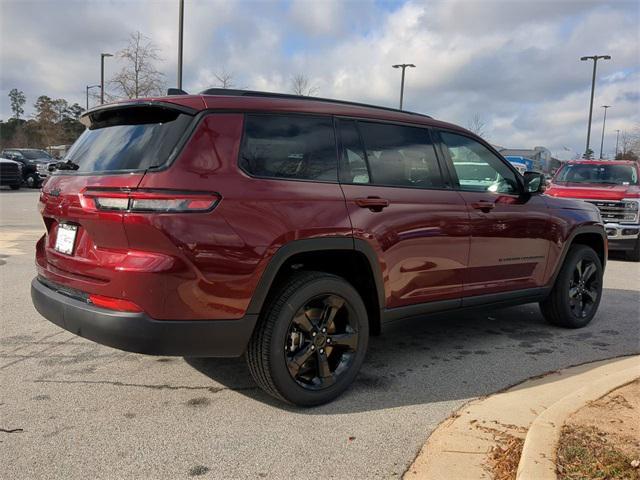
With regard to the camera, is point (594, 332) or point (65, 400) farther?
point (594, 332)

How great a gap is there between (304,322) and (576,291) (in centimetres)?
340

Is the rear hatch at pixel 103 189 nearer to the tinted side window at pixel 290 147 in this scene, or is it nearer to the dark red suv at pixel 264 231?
the dark red suv at pixel 264 231

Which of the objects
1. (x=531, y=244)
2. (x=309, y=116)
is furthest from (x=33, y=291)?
(x=531, y=244)

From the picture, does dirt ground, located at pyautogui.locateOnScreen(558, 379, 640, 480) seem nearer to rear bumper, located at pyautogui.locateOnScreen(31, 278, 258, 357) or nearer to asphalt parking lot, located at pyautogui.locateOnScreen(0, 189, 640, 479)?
asphalt parking lot, located at pyautogui.locateOnScreen(0, 189, 640, 479)

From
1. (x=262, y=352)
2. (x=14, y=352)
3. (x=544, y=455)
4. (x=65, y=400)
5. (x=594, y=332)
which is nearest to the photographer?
(x=544, y=455)

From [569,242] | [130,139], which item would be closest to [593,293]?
[569,242]

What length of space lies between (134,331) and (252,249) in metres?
0.75

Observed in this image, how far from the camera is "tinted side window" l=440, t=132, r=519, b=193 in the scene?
448 centimetres

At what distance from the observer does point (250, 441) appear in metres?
3.10

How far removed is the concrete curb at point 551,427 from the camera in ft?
8.61

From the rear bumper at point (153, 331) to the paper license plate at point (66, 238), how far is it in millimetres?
293

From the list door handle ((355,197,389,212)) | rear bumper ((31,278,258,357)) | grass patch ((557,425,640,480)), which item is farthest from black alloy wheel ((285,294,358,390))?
grass patch ((557,425,640,480))

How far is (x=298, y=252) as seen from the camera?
130 inches

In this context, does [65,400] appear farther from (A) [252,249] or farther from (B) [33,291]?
(A) [252,249]
